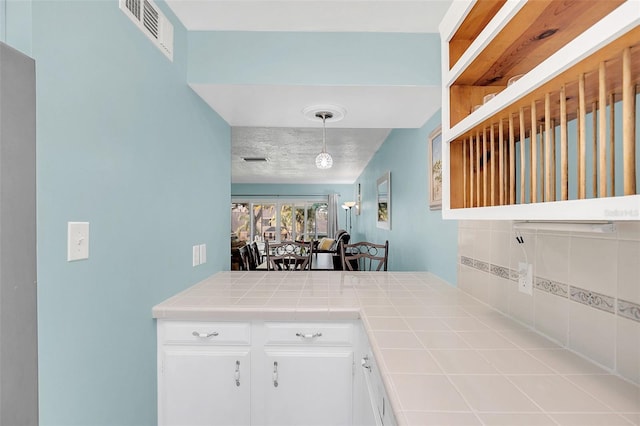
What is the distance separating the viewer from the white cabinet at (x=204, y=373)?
4.73ft

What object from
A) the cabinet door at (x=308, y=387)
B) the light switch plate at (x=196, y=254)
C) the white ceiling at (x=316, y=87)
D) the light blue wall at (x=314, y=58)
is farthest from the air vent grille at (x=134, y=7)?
the cabinet door at (x=308, y=387)

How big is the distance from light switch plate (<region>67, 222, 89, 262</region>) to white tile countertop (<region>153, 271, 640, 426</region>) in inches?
21.2

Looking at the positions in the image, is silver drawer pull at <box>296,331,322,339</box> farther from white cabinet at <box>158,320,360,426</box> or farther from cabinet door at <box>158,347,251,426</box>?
cabinet door at <box>158,347,251,426</box>

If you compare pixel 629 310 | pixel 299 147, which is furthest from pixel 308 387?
pixel 299 147

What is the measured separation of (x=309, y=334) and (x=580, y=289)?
3.43 ft

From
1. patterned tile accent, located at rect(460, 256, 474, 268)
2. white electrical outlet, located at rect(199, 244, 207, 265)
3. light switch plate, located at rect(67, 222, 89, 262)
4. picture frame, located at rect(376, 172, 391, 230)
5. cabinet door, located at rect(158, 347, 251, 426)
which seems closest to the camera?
light switch plate, located at rect(67, 222, 89, 262)

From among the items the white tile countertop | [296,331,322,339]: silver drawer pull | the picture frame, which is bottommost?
[296,331,322,339]: silver drawer pull

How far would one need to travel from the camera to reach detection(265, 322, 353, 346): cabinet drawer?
146 centimetres

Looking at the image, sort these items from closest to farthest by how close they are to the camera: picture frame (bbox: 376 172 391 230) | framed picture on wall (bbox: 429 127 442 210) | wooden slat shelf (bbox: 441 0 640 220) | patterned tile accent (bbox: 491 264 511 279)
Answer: wooden slat shelf (bbox: 441 0 640 220) → patterned tile accent (bbox: 491 264 511 279) → framed picture on wall (bbox: 429 127 442 210) → picture frame (bbox: 376 172 391 230)

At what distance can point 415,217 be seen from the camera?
2.74 meters

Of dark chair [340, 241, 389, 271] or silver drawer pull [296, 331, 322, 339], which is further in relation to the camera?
dark chair [340, 241, 389, 271]

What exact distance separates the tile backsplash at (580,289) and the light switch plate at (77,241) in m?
1.51

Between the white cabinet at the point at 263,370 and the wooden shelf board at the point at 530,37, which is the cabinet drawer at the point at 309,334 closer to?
the white cabinet at the point at 263,370

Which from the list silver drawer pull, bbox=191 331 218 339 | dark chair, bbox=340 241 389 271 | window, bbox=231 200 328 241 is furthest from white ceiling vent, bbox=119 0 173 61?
window, bbox=231 200 328 241
